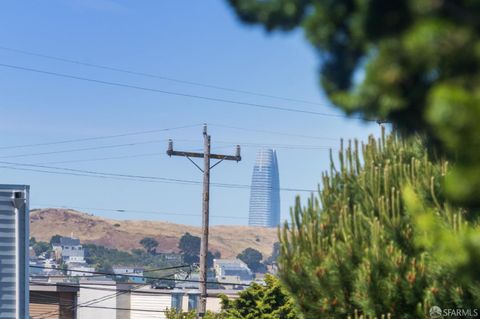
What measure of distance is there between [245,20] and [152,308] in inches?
2307

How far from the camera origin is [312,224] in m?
15.0

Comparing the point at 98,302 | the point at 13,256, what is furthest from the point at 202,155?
the point at 98,302

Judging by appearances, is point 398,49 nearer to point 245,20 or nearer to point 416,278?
point 245,20

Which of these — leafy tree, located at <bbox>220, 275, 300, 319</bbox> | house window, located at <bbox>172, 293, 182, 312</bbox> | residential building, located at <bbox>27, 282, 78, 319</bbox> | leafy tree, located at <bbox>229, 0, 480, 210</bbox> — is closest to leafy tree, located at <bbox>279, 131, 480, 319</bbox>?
leafy tree, located at <bbox>229, 0, 480, 210</bbox>

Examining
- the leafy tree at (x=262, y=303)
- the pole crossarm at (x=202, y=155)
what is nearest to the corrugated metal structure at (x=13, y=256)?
the leafy tree at (x=262, y=303)

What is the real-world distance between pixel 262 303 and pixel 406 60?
77.6 ft

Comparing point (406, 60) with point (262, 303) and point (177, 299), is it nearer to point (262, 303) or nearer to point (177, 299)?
point (262, 303)

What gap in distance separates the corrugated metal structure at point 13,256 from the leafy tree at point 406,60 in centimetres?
1213

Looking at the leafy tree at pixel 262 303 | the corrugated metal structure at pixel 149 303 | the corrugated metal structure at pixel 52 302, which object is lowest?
the corrugated metal structure at pixel 149 303

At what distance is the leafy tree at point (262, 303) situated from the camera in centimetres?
2720

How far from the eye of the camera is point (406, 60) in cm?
423

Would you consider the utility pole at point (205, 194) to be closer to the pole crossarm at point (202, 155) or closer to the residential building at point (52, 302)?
the pole crossarm at point (202, 155)

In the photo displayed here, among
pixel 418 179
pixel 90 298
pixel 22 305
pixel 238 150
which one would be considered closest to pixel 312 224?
pixel 418 179

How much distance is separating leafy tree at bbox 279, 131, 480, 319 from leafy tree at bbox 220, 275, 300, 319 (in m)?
11.9
